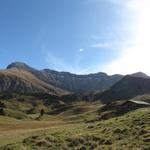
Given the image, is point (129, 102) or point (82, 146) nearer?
point (82, 146)

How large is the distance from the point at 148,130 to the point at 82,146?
6.29 meters

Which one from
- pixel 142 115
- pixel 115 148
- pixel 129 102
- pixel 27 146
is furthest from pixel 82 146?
pixel 129 102

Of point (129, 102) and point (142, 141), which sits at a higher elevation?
point (129, 102)

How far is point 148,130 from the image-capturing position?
32.1 metres

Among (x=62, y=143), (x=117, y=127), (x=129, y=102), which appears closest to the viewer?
(x=62, y=143)

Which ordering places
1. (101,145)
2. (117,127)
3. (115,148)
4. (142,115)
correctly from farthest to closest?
(142,115) < (117,127) < (101,145) < (115,148)

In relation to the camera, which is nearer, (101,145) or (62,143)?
(101,145)

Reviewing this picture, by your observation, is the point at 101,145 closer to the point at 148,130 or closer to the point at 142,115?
the point at 148,130

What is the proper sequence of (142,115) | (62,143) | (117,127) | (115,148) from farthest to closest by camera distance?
(142,115)
(117,127)
(62,143)
(115,148)

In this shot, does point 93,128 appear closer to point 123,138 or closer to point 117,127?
point 117,127

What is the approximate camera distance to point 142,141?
29438 millimetres

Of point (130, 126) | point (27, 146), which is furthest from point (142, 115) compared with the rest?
point (27, 146)

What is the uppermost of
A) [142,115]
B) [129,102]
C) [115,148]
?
[129,102]

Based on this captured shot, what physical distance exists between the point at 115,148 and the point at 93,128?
1076 cm
